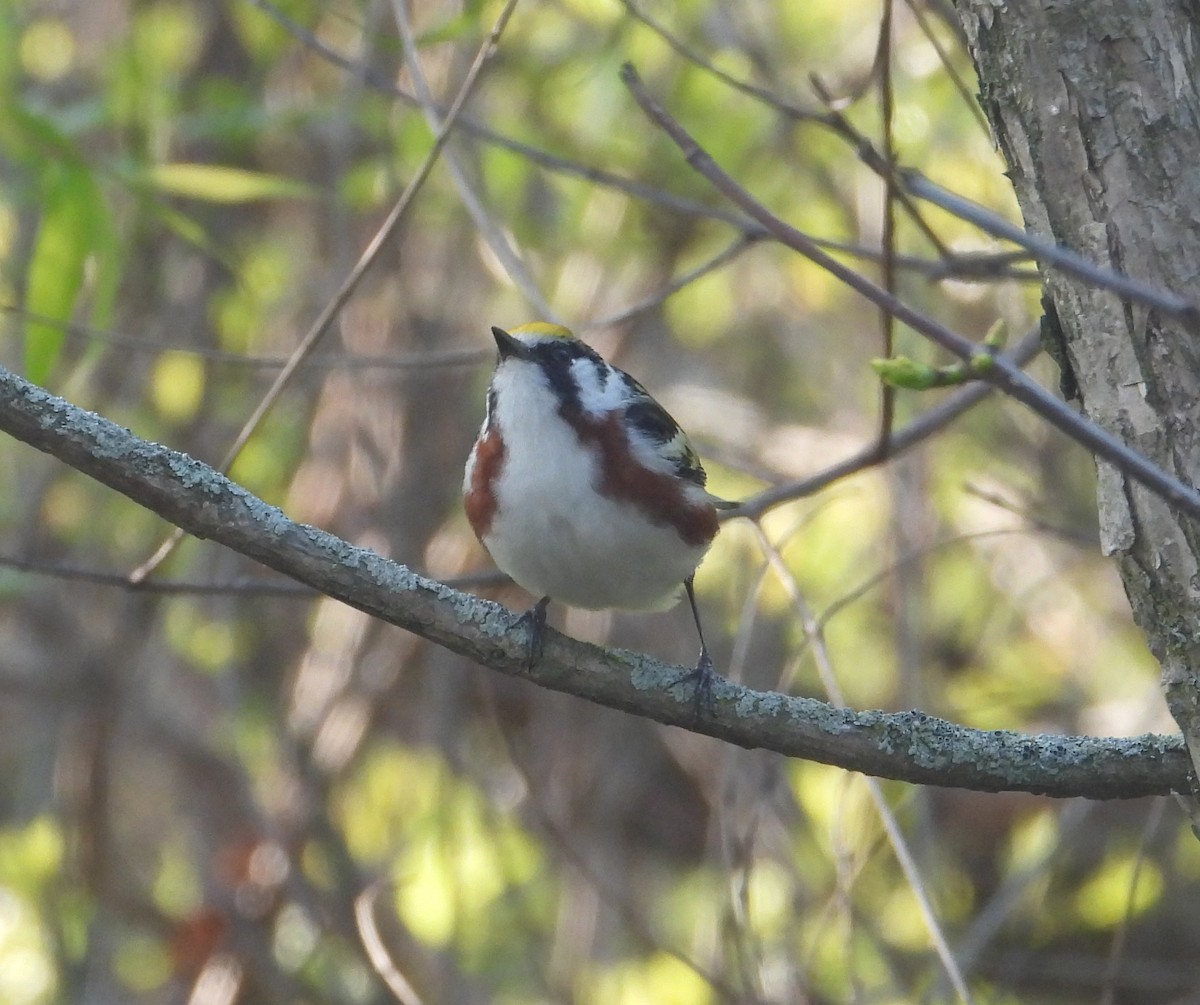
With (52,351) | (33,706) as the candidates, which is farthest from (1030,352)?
(33,706)

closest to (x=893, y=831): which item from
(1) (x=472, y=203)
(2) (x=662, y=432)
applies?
(2) (x=662, y=432)

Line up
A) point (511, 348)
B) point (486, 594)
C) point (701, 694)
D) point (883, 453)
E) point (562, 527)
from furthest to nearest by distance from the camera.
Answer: point (486, 594) → point (511, 348) → point (883, 453) → point (562, 527) → point (701, 694)

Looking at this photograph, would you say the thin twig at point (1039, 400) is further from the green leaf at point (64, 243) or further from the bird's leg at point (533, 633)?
the green leaf at point (64, 243)

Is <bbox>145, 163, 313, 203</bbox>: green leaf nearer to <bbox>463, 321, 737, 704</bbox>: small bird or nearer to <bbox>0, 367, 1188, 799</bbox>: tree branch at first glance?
<bbox>463, 321, 737, 704</bbox>: small bird

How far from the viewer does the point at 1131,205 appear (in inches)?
75.0

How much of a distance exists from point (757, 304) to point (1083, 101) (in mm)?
4124

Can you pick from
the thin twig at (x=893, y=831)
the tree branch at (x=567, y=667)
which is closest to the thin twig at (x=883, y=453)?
the thin twig at (x=893, y=831)

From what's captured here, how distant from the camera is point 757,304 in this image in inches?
237

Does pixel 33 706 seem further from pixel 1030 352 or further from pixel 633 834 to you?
pixel 1030 352

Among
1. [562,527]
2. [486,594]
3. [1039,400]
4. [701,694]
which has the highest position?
[486,594]

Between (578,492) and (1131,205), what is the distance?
4.47 ft

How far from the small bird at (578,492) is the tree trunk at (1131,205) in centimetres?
116

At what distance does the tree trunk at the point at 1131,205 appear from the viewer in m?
1.89

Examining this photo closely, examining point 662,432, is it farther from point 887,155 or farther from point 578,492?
point 887,155
